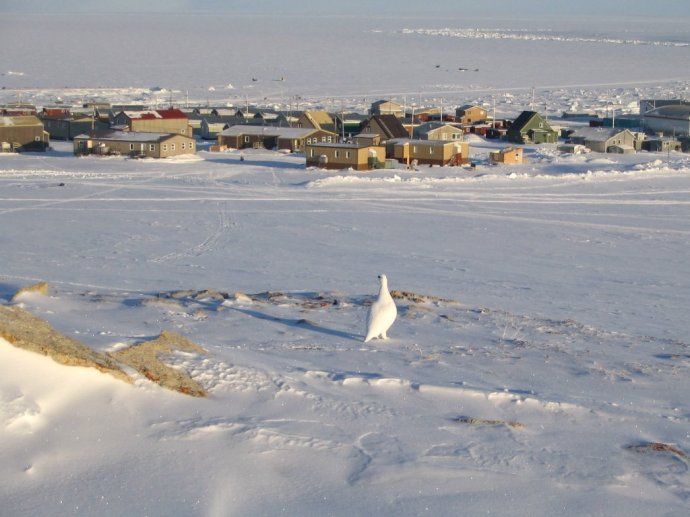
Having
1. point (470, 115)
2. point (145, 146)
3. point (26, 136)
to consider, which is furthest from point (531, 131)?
point (26, 136)

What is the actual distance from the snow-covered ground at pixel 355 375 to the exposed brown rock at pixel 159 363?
5.9 inches

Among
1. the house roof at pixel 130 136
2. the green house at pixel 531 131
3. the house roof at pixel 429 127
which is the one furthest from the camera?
the green house at pixel 531 131

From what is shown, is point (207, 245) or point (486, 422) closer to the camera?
point (486, 422)

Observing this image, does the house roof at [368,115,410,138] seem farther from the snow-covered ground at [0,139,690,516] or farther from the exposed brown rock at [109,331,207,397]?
the exposed brown rock at [109,331,207,397]

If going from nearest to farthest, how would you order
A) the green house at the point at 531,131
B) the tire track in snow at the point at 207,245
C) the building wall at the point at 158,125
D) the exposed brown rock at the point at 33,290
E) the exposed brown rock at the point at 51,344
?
the exposed brown rock at the point at 51,344 < the exposed brown rock at the point at 33,290 < the tire track in snow at the point at 207,245 < the building wall at the point at 158,125 < the green house at the point at 531,131

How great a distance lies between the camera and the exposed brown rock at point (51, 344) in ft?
21.4

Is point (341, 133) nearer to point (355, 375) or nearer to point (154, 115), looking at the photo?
point (154, 115)

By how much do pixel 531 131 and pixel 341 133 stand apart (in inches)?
303

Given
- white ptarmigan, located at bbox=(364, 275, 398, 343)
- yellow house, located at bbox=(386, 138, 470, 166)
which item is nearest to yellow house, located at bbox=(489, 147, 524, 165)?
yellow house, located at bbox=(386, 138, 470, 166)

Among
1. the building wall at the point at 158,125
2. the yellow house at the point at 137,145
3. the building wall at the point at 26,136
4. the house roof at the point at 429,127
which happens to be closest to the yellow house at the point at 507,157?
the house roof at the point at 429,127

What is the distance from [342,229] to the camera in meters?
20.7

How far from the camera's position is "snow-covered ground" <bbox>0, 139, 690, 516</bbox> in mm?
5719

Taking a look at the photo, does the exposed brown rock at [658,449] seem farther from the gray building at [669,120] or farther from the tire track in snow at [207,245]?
the gray building at [669,120]

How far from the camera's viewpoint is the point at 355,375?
7.89 meters
